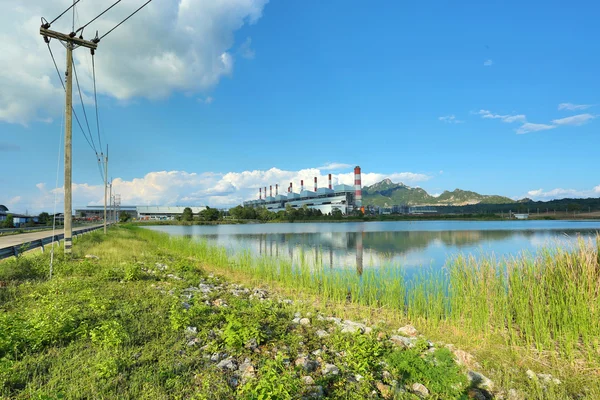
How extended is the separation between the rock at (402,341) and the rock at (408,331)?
0.38 metres

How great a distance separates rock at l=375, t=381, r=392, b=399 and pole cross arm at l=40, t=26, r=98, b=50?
669 inches

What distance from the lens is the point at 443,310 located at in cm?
765

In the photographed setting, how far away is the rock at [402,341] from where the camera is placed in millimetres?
5514

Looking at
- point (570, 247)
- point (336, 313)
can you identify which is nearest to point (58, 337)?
point (336, 313)

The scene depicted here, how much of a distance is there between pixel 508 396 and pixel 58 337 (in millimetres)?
6584

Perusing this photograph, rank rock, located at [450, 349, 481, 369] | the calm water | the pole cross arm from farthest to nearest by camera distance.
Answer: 1. the calm water
2. the pole cross arm
3. rock, located at [450, 349, 481, 369]

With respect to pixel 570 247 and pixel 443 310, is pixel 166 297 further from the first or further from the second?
pixel 570 247

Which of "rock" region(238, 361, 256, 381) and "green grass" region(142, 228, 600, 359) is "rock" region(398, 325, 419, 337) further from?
"rock" region(238, 361, 256, 381)

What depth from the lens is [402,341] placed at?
566cm

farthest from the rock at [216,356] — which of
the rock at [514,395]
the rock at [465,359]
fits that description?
the rock at [514,395]

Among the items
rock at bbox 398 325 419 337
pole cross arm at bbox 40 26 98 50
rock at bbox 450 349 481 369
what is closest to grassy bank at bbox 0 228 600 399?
rock at bbox 450 349 481 369

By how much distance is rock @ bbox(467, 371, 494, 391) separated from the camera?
4.39m

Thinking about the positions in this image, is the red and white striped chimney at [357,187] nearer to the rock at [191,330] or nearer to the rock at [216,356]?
the rock at [191,330]

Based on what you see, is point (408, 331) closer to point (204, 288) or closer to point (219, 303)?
point (219, 303)
